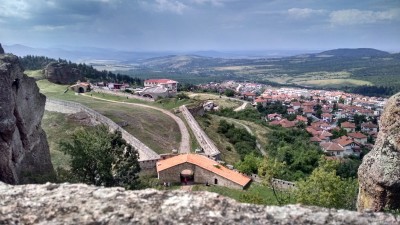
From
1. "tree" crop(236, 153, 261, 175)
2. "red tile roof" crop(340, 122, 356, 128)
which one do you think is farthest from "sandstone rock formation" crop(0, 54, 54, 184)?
"red tile roof" crop(340, 122, 356, 128)

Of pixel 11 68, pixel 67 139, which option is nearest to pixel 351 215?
pixel 11 68

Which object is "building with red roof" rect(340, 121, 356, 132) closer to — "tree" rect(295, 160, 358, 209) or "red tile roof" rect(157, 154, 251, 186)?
"red tile roof" rect(157, 154, 251, 186)

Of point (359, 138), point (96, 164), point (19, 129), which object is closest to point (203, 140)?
point (96, 164)

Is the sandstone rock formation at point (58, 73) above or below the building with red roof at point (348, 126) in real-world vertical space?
above

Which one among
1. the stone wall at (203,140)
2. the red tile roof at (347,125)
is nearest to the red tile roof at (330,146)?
the red tile roof at (347,125)

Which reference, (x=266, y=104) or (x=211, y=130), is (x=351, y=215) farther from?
(x=266, y=104)

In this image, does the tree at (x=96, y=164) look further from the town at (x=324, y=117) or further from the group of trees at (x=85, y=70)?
the group of trees at (x=85, y=70)

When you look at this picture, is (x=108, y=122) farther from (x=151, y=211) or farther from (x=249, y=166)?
(x=151, y=211)
